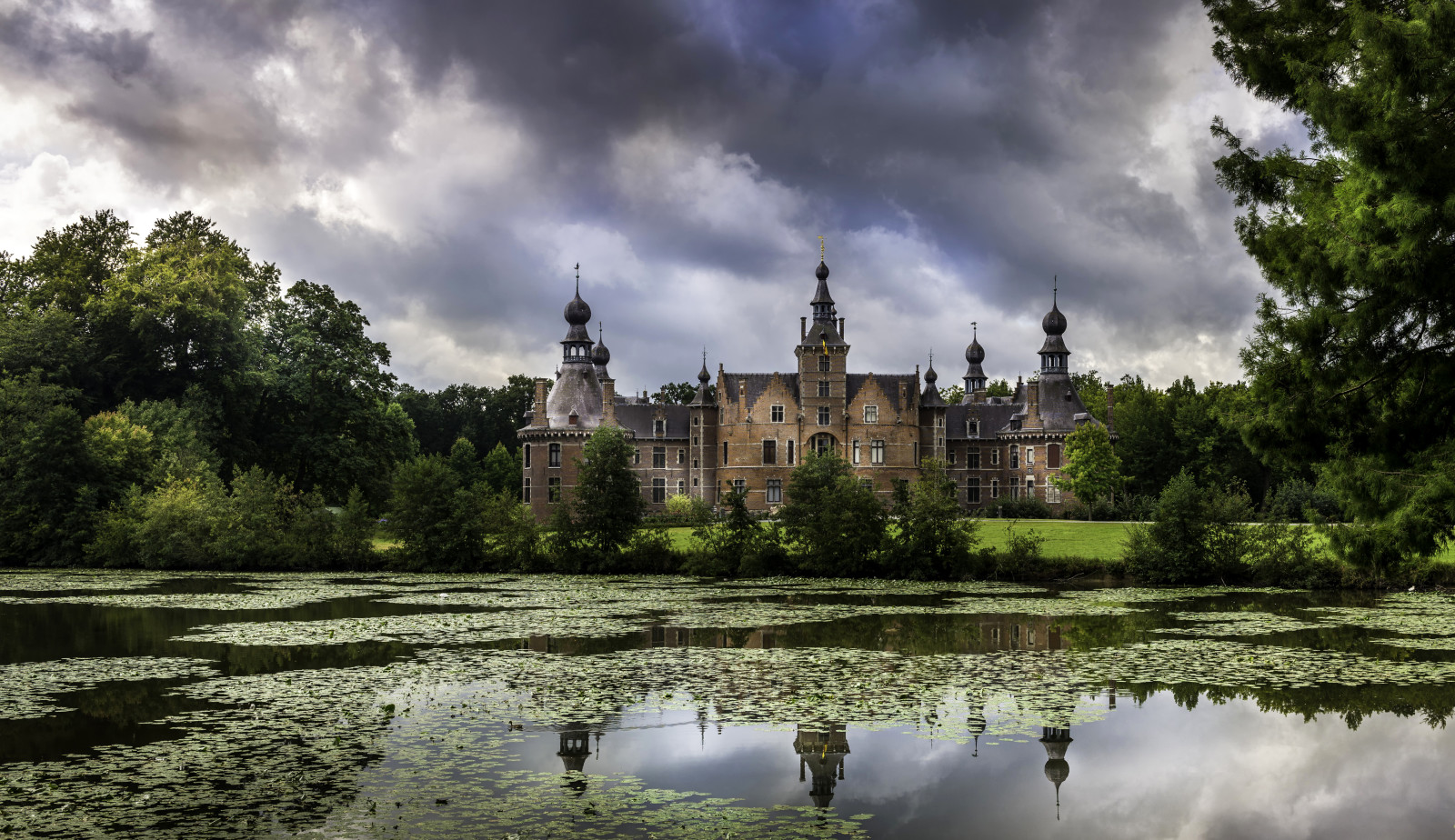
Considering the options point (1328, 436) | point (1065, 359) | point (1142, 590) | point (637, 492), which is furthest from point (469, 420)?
point (1328, 436)

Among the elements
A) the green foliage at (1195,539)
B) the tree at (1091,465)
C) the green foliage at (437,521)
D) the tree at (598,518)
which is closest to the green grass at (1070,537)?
the green foliage at (1195,539)

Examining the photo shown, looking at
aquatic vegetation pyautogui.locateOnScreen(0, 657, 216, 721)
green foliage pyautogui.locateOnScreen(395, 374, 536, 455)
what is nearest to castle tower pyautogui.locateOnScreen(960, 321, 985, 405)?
green foliage pyautogui.locateOnScreen(395, 374, 536, 455)

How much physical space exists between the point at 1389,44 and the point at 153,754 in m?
11.2

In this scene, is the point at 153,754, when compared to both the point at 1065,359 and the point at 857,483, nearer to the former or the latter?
the point at 857,483

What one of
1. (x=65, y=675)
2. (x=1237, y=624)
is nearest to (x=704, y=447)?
(x=1237, y=624)

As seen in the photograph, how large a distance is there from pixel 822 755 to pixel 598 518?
1924cm

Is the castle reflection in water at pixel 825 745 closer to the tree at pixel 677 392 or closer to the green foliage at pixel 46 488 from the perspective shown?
the green foliage at pixel 46 488

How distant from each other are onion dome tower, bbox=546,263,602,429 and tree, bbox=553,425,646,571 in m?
23.8

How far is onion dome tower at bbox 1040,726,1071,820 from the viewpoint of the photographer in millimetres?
8148

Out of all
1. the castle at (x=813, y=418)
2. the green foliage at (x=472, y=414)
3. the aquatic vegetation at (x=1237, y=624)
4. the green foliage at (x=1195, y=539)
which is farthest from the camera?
the green foliage at (x=472, y=414)

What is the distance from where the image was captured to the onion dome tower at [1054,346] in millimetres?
53688

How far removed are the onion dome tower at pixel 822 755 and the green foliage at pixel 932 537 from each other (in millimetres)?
15530

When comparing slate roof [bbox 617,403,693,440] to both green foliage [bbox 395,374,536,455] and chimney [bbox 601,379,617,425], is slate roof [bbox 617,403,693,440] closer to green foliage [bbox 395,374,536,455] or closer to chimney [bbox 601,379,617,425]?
chimney [bbox 601,379,617,425]

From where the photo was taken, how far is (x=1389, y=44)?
820 cm
